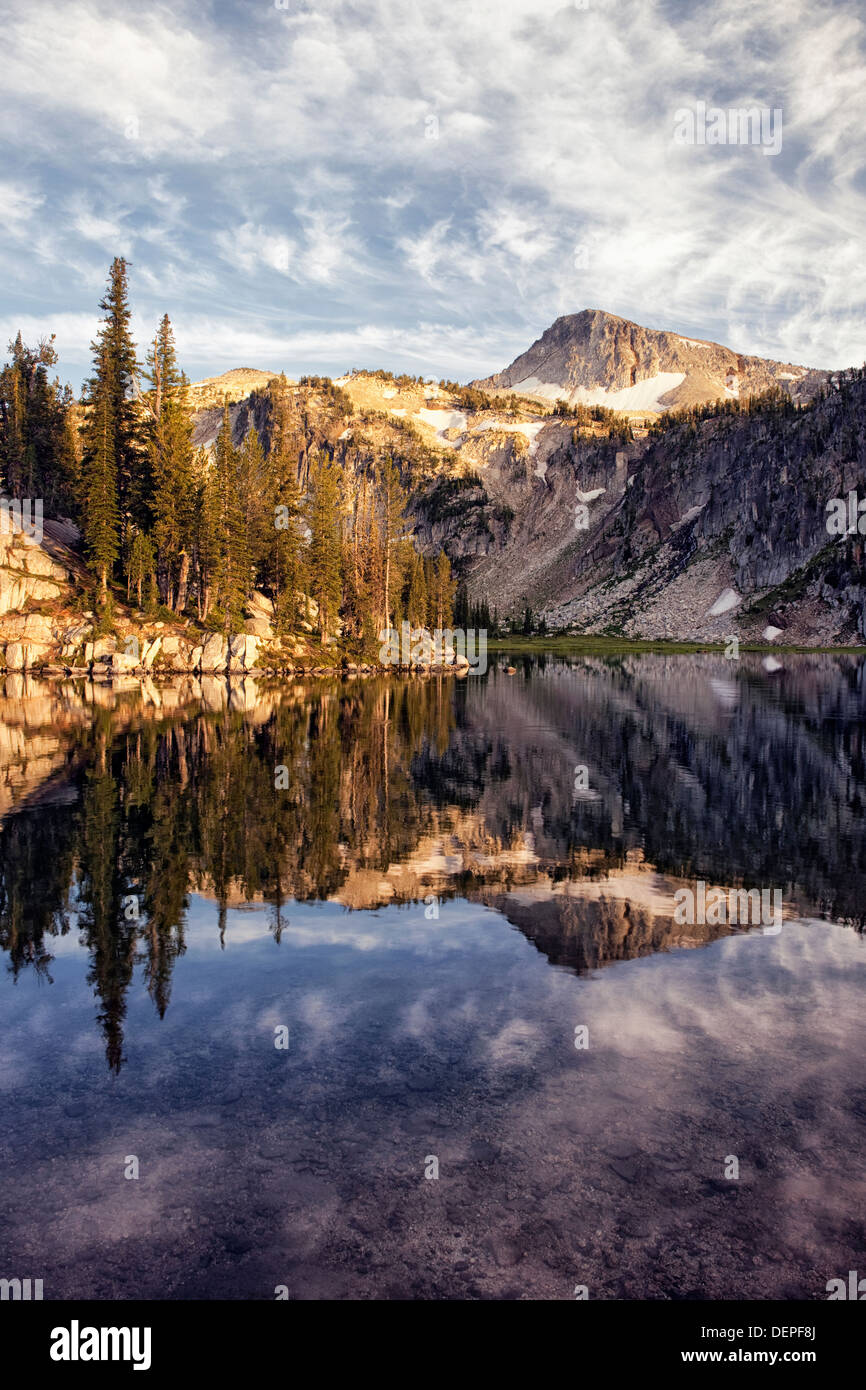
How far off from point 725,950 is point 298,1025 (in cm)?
691

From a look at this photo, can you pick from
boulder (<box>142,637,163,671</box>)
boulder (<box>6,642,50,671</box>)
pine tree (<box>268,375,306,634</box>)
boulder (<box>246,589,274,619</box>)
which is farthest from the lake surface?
pine tree (<box>268,375,306,634</box>)

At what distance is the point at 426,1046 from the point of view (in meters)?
9.68

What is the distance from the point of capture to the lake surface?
634 centimetres

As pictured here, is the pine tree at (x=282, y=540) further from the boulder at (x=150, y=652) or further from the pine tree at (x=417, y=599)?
the pine tree at (x=417, y=599)

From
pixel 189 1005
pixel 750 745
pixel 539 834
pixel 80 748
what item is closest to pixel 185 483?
pixel 80 748

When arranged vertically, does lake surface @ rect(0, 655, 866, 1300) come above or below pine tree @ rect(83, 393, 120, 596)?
below

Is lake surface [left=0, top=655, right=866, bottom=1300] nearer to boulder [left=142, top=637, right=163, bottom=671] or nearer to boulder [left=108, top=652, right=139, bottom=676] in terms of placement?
boulder [left=108, top=652, right=139, bottom=676]

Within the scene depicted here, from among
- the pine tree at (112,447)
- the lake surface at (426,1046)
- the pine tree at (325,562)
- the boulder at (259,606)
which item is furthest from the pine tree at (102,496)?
the lake surface at (426,1046)

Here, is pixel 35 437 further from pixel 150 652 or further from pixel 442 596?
pixel 442 596

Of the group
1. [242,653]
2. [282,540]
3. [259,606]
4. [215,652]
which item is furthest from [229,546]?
[282,540]

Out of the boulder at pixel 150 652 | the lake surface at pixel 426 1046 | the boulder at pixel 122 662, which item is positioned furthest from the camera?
the boulder at pixel 150 652

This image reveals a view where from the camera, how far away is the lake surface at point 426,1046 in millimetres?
6344

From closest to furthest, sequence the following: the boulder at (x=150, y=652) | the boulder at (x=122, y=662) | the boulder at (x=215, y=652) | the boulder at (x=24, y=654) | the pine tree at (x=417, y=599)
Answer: the boulder at (x=122, y=662) < the boulder at (x=24, y=654) < the boulder at (x=150, y=652) < the boulder at (x=215, y=652) < the pine tree at (x=417, y=599)

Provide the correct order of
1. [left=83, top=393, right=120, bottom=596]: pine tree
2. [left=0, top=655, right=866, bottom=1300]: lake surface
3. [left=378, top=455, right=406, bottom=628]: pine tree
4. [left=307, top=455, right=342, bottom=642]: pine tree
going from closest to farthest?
[left=0, top=655, right=866, bottom=1300]: lake surface < [left=83, top=393, right=120, bottom=596]: pine tree < [left=307, top=455, right=342, bottom=642]: pine tree < [left=378, top=455, right=406, bottom=628]: pine tree
